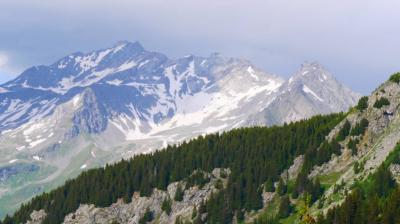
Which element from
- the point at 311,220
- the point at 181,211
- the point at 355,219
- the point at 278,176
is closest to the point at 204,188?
the point at 181,211

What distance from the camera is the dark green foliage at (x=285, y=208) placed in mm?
164250

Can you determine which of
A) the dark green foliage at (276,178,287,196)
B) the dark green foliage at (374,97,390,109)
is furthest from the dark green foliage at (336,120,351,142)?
the dark green foliage at (276,178,287,196)

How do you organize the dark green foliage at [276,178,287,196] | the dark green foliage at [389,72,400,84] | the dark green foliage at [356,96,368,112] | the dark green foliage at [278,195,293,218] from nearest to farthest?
the dark green foliage at [278,195,293,218] → the dark green foliage at [276,178,287,196] → the dark green foliage at [389,72,400,84] → the dark green foliage at [356,96,368,112]

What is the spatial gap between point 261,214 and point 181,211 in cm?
2978

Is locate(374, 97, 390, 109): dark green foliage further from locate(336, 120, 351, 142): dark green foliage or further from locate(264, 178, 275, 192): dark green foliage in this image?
locate(264, 178, 275, 192): dark green foliage

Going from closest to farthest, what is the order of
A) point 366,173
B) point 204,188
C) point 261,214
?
point 366,173, point 261,214, point 204,188

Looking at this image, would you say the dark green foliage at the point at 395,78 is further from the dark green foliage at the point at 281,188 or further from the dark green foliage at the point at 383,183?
the dark green foliage at the point at 383,183

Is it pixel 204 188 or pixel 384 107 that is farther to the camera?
pixel 204 188

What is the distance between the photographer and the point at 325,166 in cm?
17600

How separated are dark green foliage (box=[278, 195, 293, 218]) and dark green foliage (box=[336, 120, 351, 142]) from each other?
81.2ft

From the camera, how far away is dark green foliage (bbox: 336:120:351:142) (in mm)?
180500

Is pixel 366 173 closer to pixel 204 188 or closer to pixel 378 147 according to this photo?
pixel 378 147

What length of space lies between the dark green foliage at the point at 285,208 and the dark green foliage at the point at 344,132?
24.7m

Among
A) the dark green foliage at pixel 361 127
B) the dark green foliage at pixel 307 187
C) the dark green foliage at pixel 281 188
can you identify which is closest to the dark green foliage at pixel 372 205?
the dark green foliage at pixel 307 187
